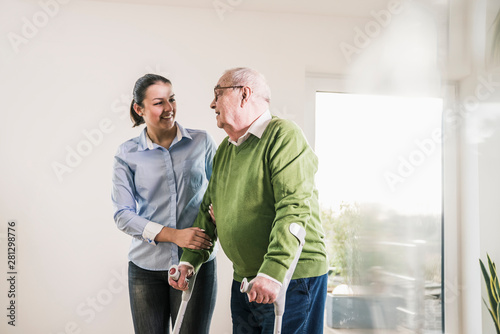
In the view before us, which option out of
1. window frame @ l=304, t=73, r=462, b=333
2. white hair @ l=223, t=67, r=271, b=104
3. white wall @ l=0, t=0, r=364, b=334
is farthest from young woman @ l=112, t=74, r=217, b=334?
window frame @ l=304, t=73, r=462, b=333

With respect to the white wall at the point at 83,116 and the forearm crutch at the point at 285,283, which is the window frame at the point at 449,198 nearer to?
the white wall at the point at 83,116

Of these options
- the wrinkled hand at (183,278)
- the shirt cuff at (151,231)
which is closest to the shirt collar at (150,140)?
the shirt cuff at (151,231)

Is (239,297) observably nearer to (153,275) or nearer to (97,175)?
(153,275)

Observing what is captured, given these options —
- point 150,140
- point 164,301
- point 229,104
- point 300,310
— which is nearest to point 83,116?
point 150,140

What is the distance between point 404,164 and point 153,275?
1.96 meters

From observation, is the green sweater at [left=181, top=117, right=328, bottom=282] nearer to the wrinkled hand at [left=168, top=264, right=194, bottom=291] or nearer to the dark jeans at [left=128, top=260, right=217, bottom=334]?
the wrinkled hand at [left=168, top=264, right=194, bottom=291]

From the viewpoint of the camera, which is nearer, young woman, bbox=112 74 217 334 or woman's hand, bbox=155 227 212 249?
woman's hand, bbox=155 227 212 249

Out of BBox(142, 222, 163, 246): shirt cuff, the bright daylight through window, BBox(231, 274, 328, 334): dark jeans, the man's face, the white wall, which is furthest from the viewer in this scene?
the bright daylight through window

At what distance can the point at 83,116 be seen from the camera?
10.2ft

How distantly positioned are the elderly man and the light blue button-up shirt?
0.38 meters

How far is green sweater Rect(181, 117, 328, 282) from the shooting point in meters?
1.40

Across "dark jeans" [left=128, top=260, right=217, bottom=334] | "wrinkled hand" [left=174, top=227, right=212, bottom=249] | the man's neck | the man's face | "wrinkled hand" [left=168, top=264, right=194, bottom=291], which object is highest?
the man's face

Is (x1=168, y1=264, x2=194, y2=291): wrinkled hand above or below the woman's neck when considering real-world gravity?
below

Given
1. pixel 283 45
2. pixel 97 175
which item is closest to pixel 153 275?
pixel 97 175
